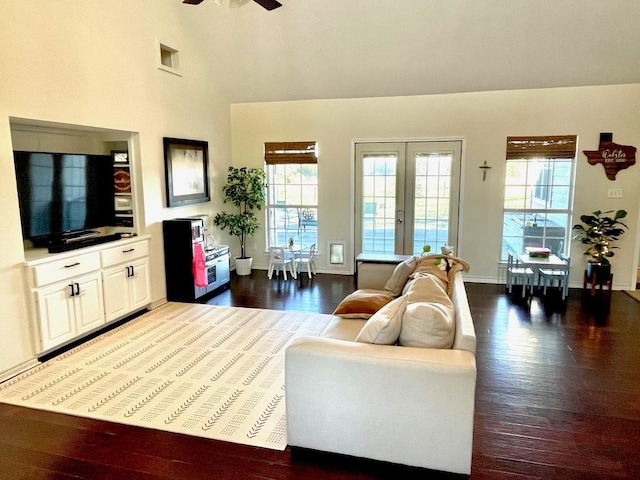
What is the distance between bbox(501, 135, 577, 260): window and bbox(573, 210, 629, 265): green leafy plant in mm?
269

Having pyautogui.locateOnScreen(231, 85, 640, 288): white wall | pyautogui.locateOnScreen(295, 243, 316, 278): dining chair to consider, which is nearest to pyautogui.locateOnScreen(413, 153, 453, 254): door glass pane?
pyautogui.locateOnScreen(231, 85, 640, 288): white wall

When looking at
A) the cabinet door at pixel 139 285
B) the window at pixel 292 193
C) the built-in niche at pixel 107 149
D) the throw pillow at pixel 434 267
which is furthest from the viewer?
the window at pixel 292 193

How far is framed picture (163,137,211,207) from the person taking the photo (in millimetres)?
5094

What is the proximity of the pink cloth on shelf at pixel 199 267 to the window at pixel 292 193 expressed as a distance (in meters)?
1.83

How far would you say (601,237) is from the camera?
541 cm

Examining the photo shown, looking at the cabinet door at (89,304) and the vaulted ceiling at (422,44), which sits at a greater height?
the vaulted ceiling at (422,44)

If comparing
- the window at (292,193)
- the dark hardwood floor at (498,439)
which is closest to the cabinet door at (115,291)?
the dark hardwood floor at (498,439)

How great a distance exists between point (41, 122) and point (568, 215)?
6.16m

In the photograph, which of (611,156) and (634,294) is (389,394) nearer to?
(634,294)

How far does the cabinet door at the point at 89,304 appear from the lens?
386 cm

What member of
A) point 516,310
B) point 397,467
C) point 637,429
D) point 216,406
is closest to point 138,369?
point 216,406

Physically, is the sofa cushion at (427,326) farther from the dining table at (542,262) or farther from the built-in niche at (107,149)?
the built-in niche at (107,149)

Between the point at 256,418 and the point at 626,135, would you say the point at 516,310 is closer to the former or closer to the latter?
the point at 626,135

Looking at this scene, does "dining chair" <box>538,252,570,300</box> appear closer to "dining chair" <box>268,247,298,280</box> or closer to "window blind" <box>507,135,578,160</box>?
"window blind" <box>507,135,578,160</box>
